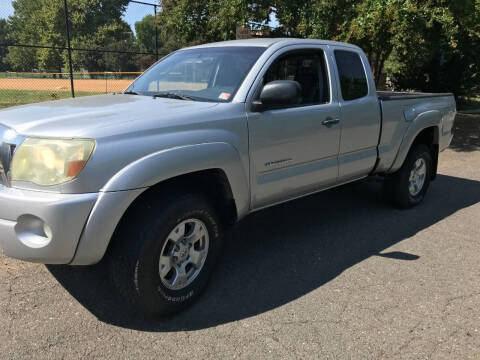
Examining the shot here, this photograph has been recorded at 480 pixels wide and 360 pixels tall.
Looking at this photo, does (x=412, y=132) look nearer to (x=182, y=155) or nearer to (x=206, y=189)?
(x=206, y=189)

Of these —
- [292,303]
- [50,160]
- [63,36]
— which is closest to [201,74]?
[50,160]

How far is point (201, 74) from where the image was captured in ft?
12.5

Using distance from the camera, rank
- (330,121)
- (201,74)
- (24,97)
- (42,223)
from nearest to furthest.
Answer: (42,223) < (201,74) < (330,121) < (24,97)

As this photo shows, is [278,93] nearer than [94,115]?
No

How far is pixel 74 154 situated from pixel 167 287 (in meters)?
1.09

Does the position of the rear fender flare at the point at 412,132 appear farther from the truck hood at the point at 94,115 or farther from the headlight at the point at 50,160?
the headlight at the point at 50,160

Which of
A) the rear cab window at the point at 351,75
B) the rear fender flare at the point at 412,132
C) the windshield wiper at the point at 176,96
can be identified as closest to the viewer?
the windshield wiper at the point at 176,96

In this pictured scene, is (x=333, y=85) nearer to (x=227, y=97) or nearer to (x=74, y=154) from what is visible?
(x=227, y=97)

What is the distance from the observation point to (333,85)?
4.15 m

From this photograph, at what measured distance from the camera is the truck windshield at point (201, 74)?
353 cm

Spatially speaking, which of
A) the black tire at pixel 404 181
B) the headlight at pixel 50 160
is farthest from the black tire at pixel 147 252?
the black tire at pixel 404 181

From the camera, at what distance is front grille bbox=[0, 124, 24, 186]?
2664 mm

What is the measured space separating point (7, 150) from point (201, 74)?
1.72 meters

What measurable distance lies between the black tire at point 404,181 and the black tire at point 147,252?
309 cm
